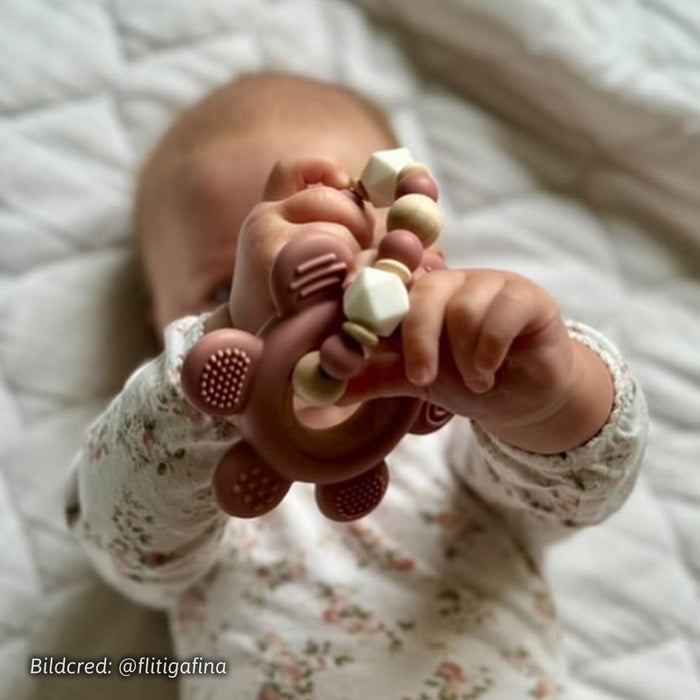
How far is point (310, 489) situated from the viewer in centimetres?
85

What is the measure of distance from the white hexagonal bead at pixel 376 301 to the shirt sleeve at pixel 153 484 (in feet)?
0.54

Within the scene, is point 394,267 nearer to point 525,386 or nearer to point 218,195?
point 525,386

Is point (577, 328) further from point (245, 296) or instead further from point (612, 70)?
point (612, 70)

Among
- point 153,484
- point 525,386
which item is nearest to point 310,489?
point 153,484

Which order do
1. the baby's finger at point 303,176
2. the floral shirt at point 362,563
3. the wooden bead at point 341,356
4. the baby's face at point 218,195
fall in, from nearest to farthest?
the wooden bead at point 341,356, the baby's finger at point 303,176, the floral shirt at point 362,563, the baby's face at point 218,195

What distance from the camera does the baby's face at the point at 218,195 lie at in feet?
2.76

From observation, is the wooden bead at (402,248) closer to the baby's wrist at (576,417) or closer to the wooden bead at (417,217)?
the wooden bead at (417,217)

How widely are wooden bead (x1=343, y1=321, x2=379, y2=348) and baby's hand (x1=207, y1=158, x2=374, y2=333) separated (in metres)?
0.06

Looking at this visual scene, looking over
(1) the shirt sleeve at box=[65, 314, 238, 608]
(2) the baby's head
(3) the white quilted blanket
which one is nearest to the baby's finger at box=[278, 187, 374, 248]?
(1) the shirt sleeve at box=[65, 314, 238, 608]

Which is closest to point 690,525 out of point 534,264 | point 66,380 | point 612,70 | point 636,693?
point 636,693

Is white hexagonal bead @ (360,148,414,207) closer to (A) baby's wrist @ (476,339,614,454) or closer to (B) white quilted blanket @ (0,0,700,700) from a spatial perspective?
(A) baby's wrist @ (476,339,614,454)

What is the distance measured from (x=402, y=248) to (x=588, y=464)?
0.70 ft

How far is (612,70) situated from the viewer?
3.35ft

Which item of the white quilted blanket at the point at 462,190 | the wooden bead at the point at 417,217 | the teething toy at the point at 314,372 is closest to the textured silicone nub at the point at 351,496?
the teething toy at the point at 314,372
